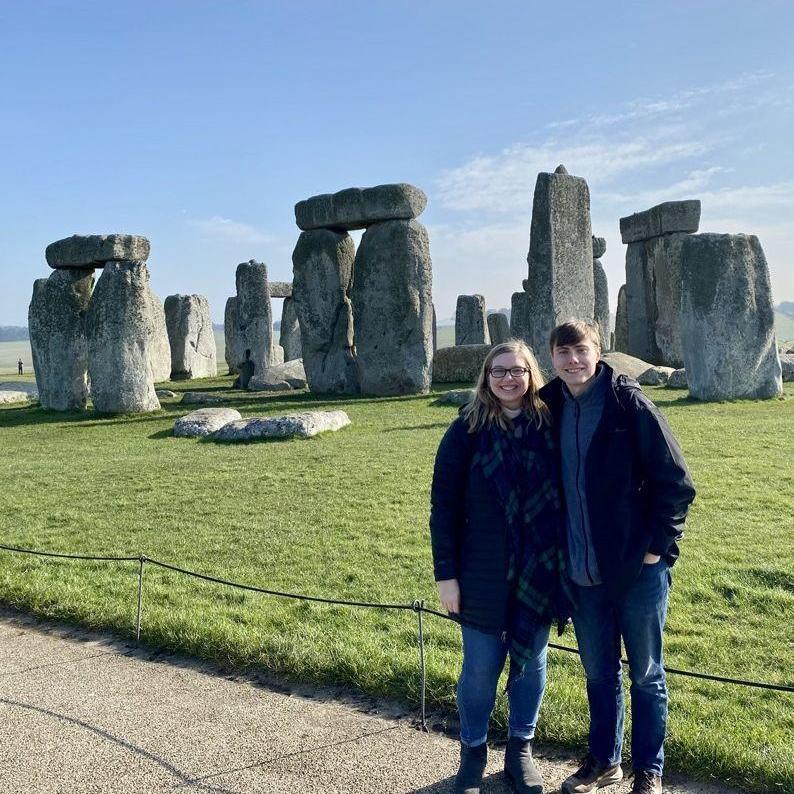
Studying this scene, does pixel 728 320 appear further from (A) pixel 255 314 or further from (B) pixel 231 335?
(B) pixel 231 335

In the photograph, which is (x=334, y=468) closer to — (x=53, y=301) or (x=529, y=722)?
(x=529, y=722)

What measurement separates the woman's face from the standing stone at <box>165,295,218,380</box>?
23.8 metres

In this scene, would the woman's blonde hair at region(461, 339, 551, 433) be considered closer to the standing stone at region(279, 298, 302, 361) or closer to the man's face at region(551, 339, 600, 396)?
the man's face at region(551, 339, 600, 396)

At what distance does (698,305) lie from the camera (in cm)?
1269

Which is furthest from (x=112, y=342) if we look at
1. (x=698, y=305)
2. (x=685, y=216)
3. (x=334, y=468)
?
(x=685, y=216)

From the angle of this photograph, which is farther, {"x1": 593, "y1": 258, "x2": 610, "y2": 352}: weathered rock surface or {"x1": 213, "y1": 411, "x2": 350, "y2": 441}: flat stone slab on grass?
{"x1": 593, "y1": 258, "x2": 610, "y2": 352}: weathered rock surface

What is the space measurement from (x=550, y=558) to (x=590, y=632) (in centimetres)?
30

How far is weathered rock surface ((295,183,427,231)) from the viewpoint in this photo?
1556cm

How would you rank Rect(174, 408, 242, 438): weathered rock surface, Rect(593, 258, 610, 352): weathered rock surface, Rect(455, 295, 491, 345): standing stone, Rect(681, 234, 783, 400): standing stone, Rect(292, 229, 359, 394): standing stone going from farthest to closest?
Rect(455, 295, 491, 345): standing stone → Rect(593, 258, 610, 352): weathered rock surface → Rect(292, 229, 359, 394): standing stone → Rect(681, 234, 783, 400): standing stone → Rect(174, 408, 242, 438): weathered rock surface

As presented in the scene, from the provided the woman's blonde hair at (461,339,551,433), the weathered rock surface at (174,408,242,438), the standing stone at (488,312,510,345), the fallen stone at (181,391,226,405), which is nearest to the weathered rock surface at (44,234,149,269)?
the fallen stone at (181,391,226,405)

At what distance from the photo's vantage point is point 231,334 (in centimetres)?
2633

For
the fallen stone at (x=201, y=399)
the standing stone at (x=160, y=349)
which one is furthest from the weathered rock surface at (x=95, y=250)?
the standing stone at (x=160, y=349)

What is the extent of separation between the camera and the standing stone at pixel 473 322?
27766mm

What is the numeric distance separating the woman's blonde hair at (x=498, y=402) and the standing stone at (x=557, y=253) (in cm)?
1124
